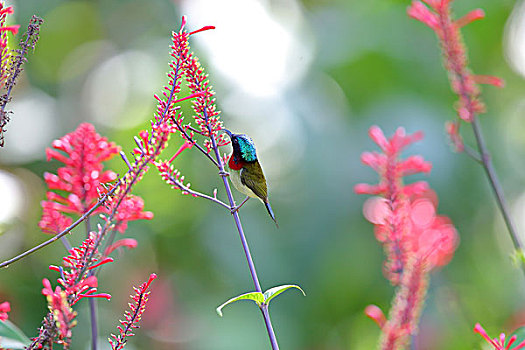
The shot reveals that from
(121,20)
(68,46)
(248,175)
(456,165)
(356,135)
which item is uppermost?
(121,20)

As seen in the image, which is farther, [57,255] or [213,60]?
[213,60]

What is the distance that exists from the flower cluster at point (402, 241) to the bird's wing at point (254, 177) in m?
0.11

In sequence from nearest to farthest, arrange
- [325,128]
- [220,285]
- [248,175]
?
[248,175], [220,285], [325,128]

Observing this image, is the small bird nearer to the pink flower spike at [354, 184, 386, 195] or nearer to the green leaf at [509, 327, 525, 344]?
the pink flower spike at [354, 184, 386, 195]

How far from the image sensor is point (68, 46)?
87.2 inches

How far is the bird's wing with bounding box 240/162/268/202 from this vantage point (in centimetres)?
61

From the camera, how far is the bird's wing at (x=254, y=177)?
0.61 metres

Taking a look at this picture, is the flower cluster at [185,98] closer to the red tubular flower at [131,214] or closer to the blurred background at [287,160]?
the red tubular flower at [131,214]

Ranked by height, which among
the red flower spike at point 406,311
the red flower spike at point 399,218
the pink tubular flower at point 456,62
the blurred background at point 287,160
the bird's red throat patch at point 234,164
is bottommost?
the red flower spike at point 406,311

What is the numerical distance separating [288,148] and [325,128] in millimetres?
172

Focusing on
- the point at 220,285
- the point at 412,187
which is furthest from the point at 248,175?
the point at 220,285

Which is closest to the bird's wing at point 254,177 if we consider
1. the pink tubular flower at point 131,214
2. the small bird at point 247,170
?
the small bird at point 247,170

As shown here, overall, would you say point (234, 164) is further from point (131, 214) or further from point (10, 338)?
point (10, 338)

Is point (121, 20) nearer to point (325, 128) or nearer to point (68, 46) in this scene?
point (68, 46)
